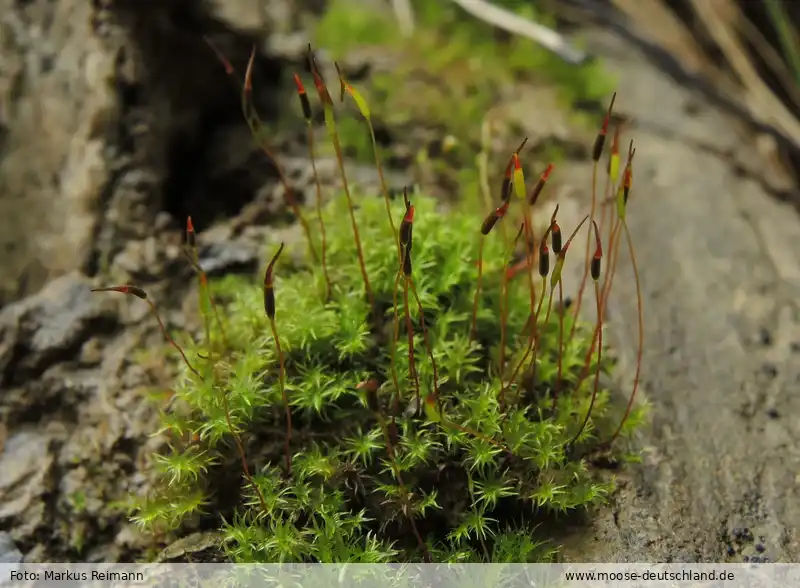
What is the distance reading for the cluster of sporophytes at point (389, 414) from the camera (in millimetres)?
1359

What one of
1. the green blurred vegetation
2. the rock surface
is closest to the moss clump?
the rock surface

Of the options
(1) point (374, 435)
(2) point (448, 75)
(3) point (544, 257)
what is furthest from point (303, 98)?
(2) point (448, 75)

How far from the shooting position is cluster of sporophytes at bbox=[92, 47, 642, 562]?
1359 mm

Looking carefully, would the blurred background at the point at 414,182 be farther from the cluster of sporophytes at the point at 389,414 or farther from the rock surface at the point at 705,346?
the cluster of sporophytes at the point at 389,414

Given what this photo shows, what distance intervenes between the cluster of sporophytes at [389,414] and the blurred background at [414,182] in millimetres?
159

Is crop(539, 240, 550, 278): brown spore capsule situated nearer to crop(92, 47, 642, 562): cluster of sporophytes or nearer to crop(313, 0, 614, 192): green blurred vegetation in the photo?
crop(92, 47, 642, 562): cluster of sporophytes

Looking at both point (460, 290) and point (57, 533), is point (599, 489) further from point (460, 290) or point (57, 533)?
point (57, 533)

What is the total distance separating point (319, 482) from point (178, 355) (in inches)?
22.2

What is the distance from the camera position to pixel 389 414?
147 centimetres

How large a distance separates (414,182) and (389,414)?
35.8 inches

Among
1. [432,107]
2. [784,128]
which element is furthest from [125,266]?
[784,128]

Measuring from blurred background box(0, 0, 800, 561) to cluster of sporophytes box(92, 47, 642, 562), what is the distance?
0.52 ft

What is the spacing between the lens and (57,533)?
4.92 feet

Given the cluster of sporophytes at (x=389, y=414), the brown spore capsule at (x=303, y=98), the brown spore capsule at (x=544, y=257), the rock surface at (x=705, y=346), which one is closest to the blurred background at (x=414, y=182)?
the rock surface at (x=705, y=346)
